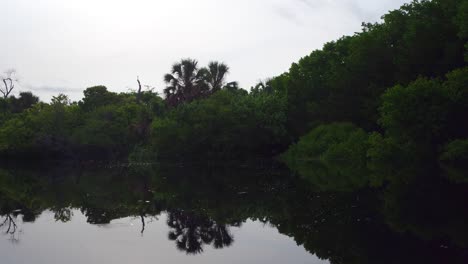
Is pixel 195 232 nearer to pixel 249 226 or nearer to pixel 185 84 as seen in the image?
pixel 249 226

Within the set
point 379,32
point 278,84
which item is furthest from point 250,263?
point 278,84

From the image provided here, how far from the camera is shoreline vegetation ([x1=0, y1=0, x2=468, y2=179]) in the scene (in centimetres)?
2689

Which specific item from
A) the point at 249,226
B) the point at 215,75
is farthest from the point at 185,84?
the point at 249,226

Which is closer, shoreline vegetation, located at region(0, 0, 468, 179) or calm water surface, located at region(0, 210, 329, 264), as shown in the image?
calm water surface, located at region(0, 210, 329, 264)

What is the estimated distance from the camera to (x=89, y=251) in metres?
9.80

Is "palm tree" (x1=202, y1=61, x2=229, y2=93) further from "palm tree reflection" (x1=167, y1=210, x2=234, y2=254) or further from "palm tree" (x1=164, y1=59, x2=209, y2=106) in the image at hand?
"palm tree reflection" (x1=167, y1=210, x2=234, y2=254)

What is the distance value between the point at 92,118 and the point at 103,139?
231 inches

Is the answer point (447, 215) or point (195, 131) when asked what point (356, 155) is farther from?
point (447, 215)

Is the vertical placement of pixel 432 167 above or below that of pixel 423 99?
below

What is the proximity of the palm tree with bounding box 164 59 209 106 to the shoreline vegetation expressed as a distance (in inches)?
5.0

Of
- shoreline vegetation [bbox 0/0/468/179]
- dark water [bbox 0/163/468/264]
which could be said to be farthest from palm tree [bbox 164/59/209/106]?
dark water [bbox 0/163/468/264]

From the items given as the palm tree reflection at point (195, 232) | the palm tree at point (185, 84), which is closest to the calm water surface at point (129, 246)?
the palm tree reflection at point (195, 232)

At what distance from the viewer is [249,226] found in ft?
39.7

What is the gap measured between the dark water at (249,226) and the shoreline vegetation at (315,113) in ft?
27.5
